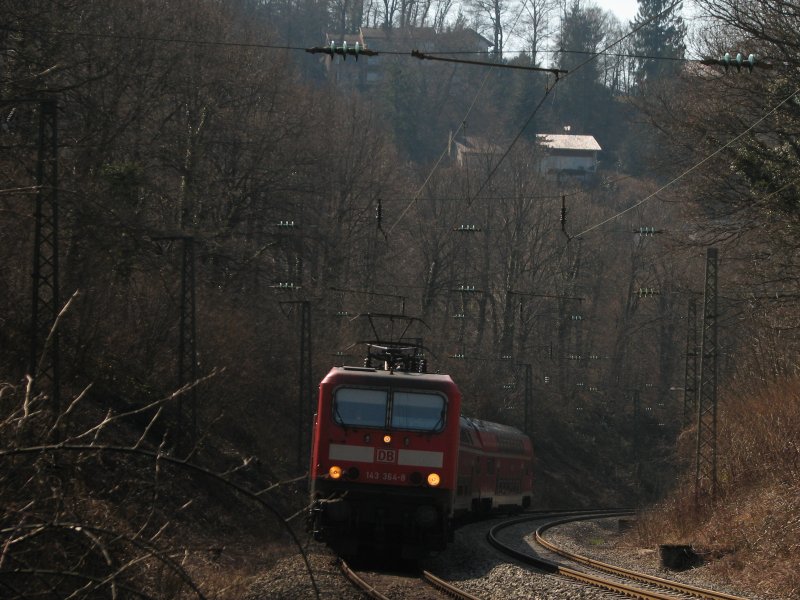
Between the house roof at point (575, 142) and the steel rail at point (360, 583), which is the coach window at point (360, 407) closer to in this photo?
the steel rail at point (360, 583)

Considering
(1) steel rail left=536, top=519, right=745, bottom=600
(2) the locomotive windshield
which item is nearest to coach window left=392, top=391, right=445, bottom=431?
(2) the locomotive windshield

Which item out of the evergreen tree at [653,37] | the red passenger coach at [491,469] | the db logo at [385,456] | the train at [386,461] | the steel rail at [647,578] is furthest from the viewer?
the evergreen tree at [653,37]

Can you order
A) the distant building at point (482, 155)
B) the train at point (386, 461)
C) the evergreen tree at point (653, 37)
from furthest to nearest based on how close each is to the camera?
1. the evergreen tree at point (653, 37)
2. the distant building at point (482, 155)
3. the train at point (386, 461)

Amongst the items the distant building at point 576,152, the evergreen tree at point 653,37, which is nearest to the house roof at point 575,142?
the distant building at point 576,152

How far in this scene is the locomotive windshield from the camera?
52.4 feet

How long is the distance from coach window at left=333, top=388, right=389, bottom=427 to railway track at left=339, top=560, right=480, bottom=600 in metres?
1.95

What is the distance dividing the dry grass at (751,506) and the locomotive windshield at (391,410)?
524cm

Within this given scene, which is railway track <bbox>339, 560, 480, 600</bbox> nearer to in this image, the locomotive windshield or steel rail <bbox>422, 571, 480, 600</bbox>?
steel rail <bbox>422, 571, 480, 600</bbox>

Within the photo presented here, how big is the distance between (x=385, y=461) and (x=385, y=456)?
7cm

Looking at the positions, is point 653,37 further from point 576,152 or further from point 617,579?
point 617,579

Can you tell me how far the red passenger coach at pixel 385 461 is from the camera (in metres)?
15.5

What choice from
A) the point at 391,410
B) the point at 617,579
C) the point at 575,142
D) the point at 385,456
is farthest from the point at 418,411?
the point at 575,142

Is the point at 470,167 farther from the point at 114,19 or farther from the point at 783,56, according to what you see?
the point at 783,56

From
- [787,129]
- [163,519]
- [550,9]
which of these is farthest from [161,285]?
[550,9]
